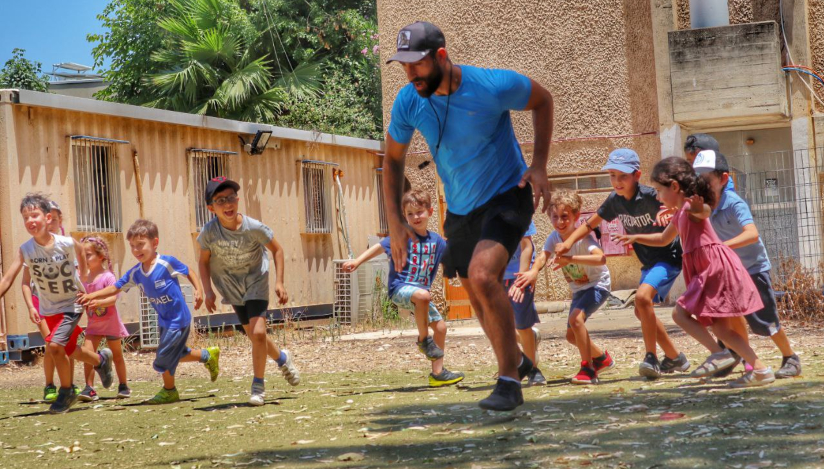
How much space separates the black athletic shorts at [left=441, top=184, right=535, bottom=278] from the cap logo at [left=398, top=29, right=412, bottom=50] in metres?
0.94

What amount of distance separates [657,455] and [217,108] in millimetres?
21016

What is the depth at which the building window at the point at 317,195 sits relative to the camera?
16188 mm

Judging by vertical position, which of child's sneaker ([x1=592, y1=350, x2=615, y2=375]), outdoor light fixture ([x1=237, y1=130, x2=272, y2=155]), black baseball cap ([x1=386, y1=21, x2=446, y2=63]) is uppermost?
outdoor light fixture ([x1=237, y1=130, x2=272, y2=155])

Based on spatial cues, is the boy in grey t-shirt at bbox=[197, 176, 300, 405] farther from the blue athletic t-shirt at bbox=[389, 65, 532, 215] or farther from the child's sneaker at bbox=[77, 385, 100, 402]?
the blue athletic t-shirt at bbox=[389, 65, 532, 215]

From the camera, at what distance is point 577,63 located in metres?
15.6

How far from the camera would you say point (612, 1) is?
603 inches

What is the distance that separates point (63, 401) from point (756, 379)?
4.81 meters

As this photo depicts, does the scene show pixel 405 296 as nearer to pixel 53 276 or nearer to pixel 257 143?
pixel 53 276

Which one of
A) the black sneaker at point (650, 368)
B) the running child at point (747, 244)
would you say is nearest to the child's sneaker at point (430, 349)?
the black sneaker at point (650, 368)

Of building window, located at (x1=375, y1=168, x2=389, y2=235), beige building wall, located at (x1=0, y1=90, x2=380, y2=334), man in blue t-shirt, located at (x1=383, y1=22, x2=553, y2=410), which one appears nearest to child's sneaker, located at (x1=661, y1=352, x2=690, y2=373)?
man in blue t-shirt, located at (x1=383, y1=22, x2=553, y2=410)

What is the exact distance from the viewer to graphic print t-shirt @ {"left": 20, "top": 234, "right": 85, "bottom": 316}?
730cm

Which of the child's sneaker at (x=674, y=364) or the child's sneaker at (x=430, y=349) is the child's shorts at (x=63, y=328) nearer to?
the child's sneaker at (x=430, y=349)

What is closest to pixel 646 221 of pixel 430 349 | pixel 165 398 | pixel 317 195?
pixel 430 349

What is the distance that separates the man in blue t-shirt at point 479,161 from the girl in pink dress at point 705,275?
1.00 m
